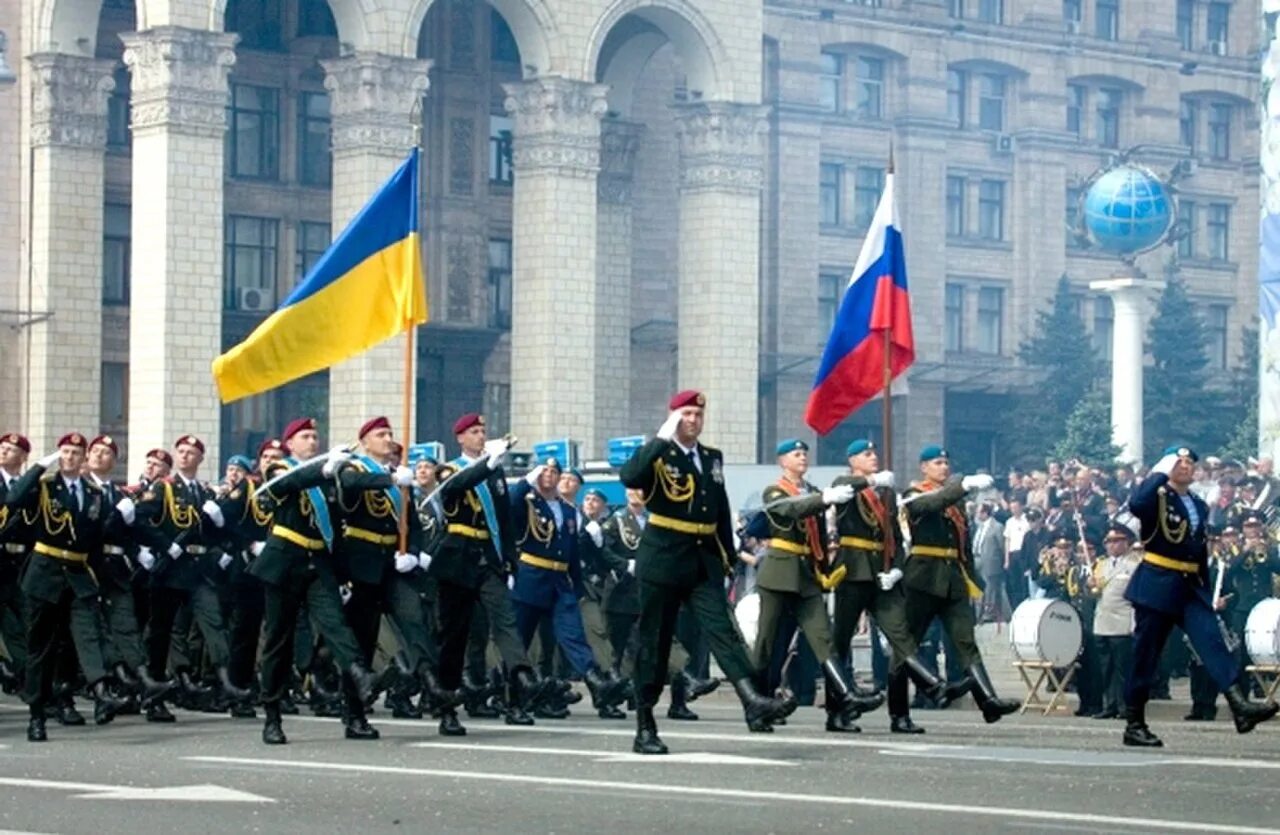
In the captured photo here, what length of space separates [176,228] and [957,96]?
2719 centimetres

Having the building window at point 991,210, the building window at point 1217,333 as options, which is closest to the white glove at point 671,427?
the building window at point 991,210

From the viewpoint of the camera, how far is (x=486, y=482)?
69.2ft

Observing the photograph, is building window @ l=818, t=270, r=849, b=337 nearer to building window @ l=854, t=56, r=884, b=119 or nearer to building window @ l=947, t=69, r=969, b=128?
building window @ l=854, t=56, r=884, b=119

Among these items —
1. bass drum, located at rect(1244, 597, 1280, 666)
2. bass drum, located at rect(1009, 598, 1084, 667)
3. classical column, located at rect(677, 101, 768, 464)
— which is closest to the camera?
bass drum, located at rect(1244, 597, 1280, 666)

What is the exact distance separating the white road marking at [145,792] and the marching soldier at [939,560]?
587 cm

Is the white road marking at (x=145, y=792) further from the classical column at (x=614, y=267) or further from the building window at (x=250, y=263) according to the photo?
the classical column at (x=614, y=267)

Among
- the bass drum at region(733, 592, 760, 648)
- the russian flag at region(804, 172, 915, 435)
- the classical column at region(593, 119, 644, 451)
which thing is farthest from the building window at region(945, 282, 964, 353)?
the russian flag at region(804, 172, 915, 435)

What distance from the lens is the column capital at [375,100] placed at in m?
50.0

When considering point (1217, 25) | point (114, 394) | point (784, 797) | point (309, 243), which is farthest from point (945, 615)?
point (1217, 25)

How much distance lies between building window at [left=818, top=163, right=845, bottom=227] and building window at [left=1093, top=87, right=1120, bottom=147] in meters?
8.36

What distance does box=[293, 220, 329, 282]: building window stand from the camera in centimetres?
5622

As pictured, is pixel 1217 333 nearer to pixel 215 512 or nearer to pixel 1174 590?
pixel 215 512

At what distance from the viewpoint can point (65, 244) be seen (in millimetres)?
49938

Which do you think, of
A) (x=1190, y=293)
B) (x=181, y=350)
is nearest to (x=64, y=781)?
(x=181, y=350)
